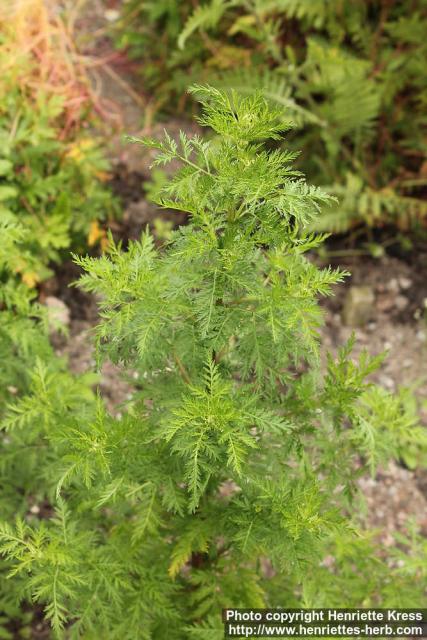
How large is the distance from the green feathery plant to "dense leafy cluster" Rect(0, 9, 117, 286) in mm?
1482

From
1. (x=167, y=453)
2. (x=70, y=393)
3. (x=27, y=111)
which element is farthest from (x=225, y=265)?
(x=27, y=111)

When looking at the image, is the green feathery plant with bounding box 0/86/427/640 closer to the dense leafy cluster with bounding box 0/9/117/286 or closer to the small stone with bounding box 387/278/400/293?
the dense leafy cluster with bounding box 0/9/117/286

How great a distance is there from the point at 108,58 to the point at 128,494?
11.8ft

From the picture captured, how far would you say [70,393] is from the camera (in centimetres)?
261

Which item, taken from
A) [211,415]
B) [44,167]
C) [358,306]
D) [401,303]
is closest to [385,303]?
[401,303]

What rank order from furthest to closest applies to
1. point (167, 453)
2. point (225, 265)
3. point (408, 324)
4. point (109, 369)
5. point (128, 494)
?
point (408, 324) < point (109, 369) < point (167, 453) < point (128, 494) < point (225, 265)

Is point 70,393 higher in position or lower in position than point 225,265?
lower

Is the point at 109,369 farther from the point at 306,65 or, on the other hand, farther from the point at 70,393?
the point at 306,65

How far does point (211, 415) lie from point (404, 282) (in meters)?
2.83

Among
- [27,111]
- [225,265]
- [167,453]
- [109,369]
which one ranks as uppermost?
[225,265]

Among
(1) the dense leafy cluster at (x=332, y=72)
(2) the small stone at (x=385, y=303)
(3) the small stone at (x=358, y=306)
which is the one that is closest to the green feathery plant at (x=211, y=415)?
(3) the small stone at (x=358, y=306)

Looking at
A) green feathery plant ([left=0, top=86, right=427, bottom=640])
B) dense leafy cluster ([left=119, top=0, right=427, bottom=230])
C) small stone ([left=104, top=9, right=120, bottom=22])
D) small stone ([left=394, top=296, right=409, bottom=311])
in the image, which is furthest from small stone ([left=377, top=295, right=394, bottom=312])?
small stone ([left=104, top=9, right=120, bottom=22])

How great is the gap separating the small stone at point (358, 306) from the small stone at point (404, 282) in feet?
0.69

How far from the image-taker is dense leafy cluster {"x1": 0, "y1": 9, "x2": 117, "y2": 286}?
363 cm
